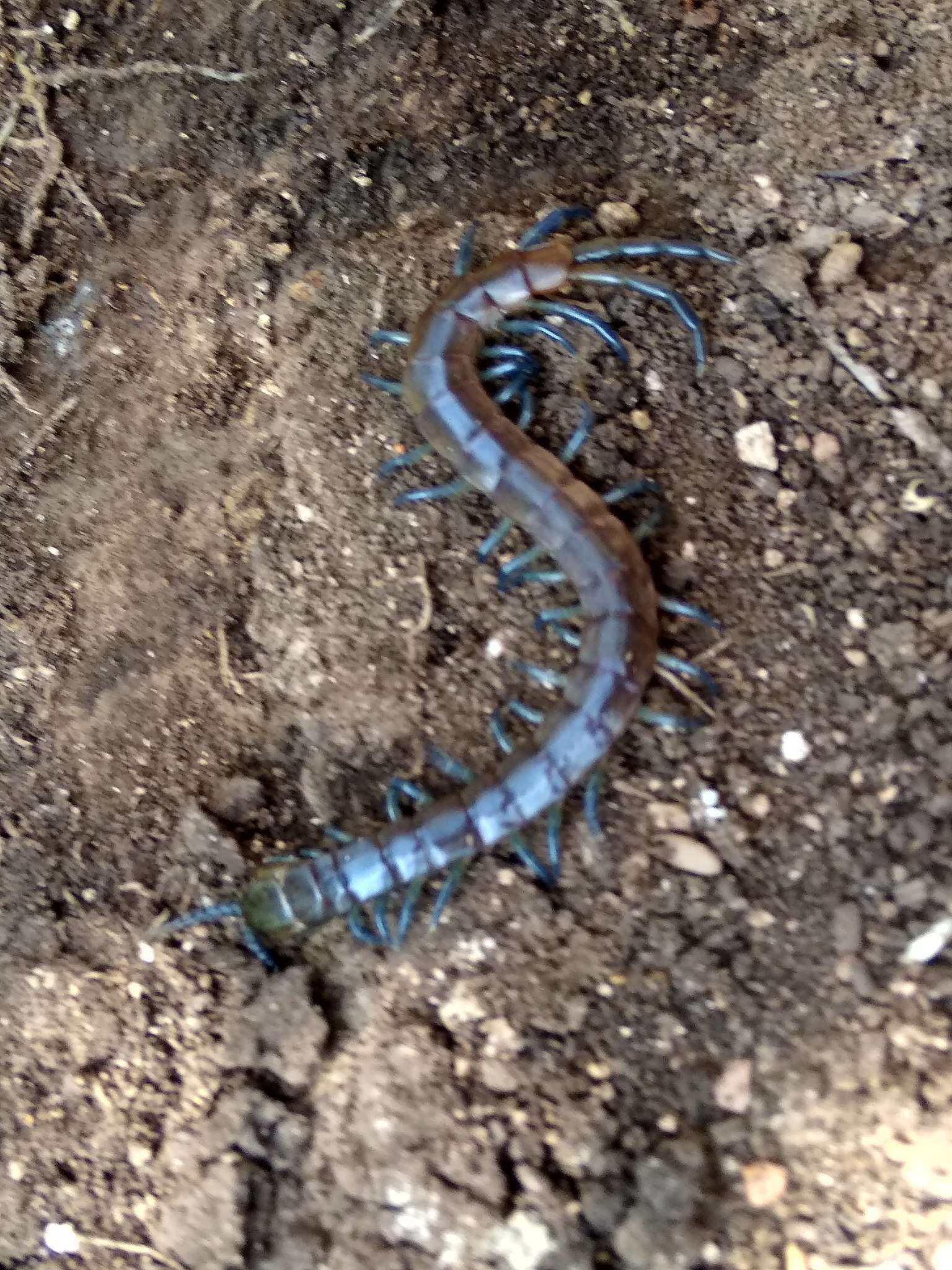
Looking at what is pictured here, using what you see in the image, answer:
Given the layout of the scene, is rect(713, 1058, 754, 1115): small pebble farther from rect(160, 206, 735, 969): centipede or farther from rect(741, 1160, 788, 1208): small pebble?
rect(160, 206, 735, 969): centipede

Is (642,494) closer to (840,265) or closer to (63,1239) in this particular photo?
(840,265)

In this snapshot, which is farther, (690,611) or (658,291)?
(658,291)

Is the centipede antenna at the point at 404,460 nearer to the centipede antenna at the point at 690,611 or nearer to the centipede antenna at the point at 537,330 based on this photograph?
the centipede antenna at the point at 537,330

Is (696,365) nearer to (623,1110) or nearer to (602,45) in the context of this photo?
(602,45)

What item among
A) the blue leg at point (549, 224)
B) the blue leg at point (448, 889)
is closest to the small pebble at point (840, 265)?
the blue leg at point (549, 224)

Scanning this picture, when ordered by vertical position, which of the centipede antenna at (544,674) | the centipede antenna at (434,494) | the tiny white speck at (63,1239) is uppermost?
the centipede antenna at (434,494)

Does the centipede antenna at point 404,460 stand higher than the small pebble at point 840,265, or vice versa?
the small pebble at point 840,265

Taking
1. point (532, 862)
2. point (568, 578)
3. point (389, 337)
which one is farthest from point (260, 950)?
point (389, 337)
